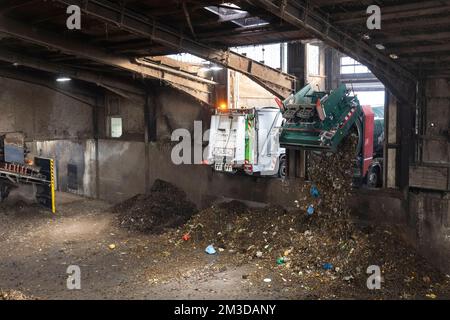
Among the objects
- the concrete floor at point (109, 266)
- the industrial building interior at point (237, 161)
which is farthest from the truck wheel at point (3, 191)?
the concrete floor at point (109, 266)

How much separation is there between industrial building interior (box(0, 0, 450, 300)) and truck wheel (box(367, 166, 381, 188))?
1.07 feet

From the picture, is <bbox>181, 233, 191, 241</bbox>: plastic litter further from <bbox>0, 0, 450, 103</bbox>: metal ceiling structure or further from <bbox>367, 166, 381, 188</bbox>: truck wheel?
<bbox>367, 166, 381, 188</bbox>: truck wheel

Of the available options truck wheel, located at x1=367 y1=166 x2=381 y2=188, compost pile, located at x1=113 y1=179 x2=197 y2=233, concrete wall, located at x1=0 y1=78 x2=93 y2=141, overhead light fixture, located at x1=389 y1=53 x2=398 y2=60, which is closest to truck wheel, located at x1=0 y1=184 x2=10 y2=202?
concrete wall, located at x1=0 y1=78 x2=93 y2=141

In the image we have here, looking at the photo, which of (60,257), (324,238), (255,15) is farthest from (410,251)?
(60,257)

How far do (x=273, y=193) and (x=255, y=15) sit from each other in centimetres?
493

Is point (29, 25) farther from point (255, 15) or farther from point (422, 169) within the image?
point (422, 169)

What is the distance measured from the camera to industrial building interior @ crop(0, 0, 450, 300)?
7.57 m

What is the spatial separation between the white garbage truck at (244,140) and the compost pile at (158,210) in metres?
1.69

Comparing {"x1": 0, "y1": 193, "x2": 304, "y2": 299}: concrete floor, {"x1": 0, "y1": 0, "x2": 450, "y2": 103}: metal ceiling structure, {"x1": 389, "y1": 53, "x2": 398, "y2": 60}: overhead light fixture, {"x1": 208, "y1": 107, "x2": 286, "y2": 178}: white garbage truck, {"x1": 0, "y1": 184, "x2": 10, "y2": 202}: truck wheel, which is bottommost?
{"x1": 0, "y1": 193, "x2": 304, "y2": 299}: concrete floor

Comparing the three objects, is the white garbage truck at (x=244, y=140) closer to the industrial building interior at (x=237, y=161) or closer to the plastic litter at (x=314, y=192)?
the industrial building interior at (x=237, y=161)

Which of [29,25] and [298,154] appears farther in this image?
[298,154]

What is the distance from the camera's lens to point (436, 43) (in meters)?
7.36

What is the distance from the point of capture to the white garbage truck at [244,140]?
37.2 ft

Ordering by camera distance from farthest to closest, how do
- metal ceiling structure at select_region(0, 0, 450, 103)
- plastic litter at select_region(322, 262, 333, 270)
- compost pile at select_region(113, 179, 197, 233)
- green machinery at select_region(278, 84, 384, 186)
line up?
compost pile at select_region(113, 179, 197, 233)
green machinery at select_region(278, 84, 384, 186)
plastic litter at select_region(322, 262, 333, 270)
metal ceiling structure at select_region(0, 0, 450, 103)
